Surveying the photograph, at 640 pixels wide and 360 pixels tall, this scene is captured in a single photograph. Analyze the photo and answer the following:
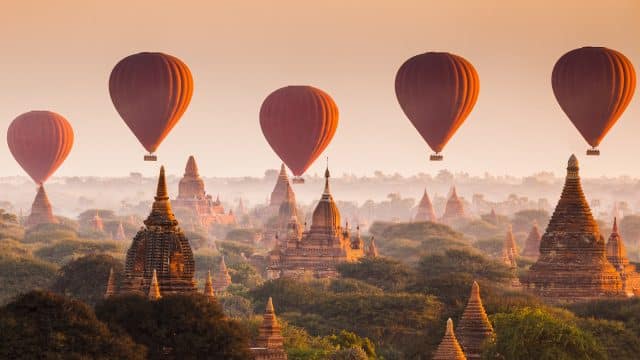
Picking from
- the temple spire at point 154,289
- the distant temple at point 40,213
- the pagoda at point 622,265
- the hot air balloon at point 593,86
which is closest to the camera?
the temple spire at point 154,289

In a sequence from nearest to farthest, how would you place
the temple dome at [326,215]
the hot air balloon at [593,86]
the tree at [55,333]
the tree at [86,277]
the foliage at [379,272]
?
the tree at [55,333]
the tree at [86,277]
the hot air balloon at [593,86]
the foliage at [379,272]
the temple dome at [326,215]

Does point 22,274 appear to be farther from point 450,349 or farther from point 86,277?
point 450,349

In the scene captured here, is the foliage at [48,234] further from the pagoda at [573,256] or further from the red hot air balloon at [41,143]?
the pagoda at [573,256]

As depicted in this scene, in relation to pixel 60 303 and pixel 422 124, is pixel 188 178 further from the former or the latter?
pixel 60 303

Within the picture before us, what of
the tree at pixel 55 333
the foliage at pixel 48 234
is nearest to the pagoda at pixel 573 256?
the tree at pixel 55 333

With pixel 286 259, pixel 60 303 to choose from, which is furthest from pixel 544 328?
pixel 286 259

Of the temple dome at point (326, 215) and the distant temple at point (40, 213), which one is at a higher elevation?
the distant temple at point (40, 213)
